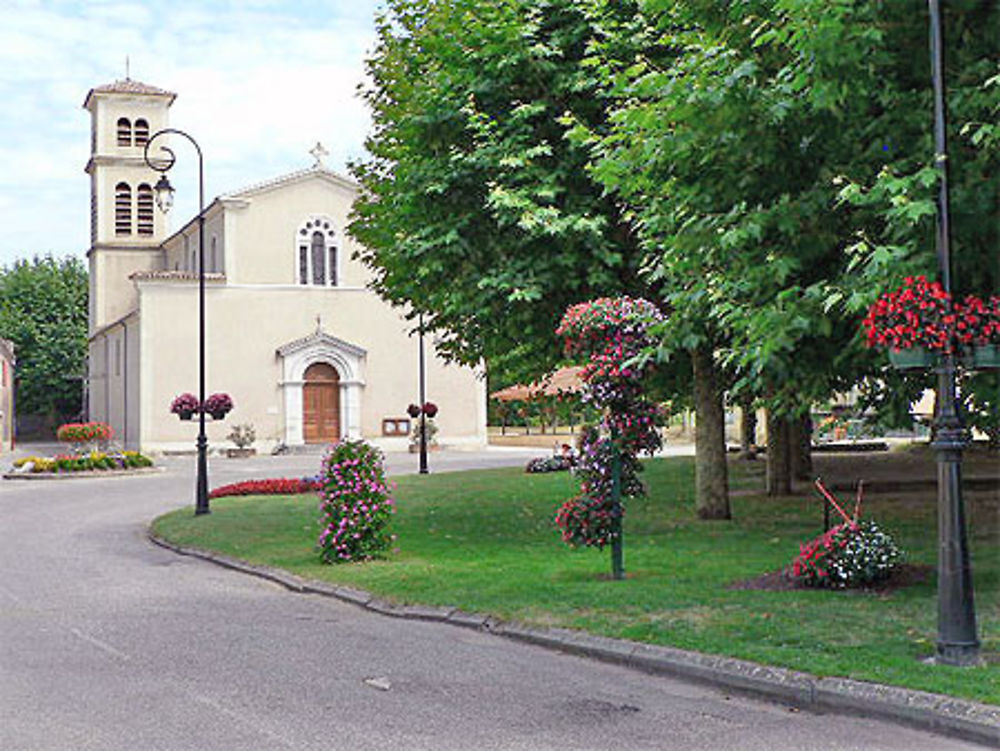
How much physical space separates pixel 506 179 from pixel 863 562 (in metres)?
7.74

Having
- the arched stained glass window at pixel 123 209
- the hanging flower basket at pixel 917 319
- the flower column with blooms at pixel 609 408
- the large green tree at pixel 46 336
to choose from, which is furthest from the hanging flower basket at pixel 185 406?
the large green tree at pixel 46 336

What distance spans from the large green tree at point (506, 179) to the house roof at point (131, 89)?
4197cm

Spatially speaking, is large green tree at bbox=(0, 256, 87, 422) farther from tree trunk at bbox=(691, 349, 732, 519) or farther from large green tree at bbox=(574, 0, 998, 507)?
large green tree at bbox=(574, 0, 998, 507)

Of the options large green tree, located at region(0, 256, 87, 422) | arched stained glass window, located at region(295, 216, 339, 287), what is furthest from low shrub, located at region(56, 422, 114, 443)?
large green tree, located at region(0, 256, 87, 422)

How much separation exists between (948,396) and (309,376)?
43114mm

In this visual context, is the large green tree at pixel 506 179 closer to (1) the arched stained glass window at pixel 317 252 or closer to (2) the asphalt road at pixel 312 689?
(2) the asphalt road at pixel 312 689

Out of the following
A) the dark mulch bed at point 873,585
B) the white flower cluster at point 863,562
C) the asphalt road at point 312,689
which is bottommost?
the asphalt road at point 312,689

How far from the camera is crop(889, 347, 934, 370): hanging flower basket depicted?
25.7ft

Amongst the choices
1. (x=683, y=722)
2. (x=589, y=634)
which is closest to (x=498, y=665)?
(x=589, y=634)

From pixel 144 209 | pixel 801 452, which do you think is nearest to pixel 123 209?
pixel 144 209

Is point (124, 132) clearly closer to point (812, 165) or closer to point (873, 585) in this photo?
point (812, 165)

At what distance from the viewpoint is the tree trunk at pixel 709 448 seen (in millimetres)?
17953

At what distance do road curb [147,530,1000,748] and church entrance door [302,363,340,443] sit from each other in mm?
38899

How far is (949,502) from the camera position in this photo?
7926 millimetres
